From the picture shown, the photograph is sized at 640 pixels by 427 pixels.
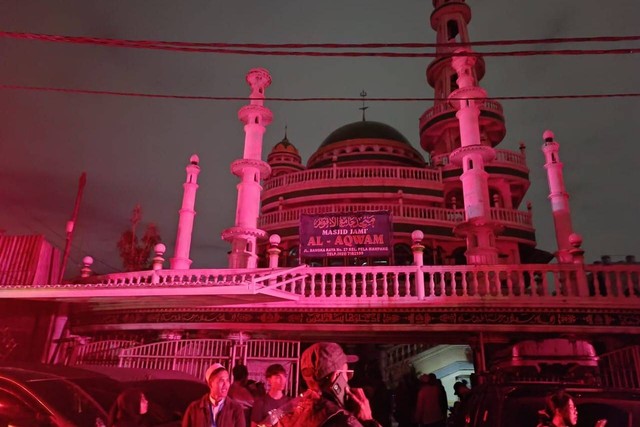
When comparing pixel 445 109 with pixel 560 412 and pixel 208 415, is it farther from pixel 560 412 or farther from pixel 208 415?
pixel 208 415

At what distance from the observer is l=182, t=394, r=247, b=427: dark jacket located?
362 centimetres

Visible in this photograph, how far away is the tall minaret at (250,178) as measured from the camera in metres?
14.7

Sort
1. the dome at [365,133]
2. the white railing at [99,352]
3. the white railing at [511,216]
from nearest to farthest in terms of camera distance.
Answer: the white railing at [99,352] → the white railing at [511,216] → the dome at [365,133]

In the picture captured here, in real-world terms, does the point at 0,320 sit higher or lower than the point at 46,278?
lower

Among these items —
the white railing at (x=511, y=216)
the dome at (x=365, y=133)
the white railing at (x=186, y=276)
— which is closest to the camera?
the white railing at (x=186, y=276)

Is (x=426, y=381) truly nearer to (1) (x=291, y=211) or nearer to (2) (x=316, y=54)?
(2) (x=316, y=54)

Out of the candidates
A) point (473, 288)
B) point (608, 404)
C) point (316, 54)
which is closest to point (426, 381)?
point (473, 288)

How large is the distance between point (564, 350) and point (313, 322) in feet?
19.3

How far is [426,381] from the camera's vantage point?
879 centimetres

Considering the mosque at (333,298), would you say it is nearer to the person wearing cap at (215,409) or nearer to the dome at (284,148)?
the person wearing cap at (215,409)

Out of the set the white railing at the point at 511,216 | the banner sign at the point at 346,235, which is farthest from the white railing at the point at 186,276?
the white railing at the point at 511,216

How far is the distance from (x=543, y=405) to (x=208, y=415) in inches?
123

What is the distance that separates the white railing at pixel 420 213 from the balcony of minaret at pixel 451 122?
5.94 meters

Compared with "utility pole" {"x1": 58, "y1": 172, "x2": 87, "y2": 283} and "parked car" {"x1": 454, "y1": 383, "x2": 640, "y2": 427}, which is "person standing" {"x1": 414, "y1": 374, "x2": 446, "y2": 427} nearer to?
"parked car" {"x1": 454, "y1": 383, "x2": 640, "y2": 427}
